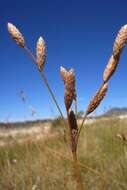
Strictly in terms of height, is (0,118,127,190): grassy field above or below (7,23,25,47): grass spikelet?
below

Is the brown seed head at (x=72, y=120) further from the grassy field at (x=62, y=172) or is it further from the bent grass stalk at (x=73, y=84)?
the grassy field at (x=62, y=172)

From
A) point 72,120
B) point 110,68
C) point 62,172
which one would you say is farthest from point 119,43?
point 62,172

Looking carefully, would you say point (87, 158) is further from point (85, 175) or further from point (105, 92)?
point (105, 92)

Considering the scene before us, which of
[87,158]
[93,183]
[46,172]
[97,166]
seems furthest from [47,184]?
[87,158]

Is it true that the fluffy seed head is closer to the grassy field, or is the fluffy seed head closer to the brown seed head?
the brown seed head

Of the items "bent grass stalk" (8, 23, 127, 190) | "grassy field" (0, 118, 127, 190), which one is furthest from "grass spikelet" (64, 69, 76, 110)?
"grassy field" (0, 118, 127, 190)

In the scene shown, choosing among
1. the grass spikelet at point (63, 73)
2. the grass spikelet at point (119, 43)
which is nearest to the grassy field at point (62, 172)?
the grass spikelet at point (63, 73)

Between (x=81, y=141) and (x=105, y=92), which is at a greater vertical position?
(x=81, y=141)

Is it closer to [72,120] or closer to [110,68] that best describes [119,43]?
[110,68]
